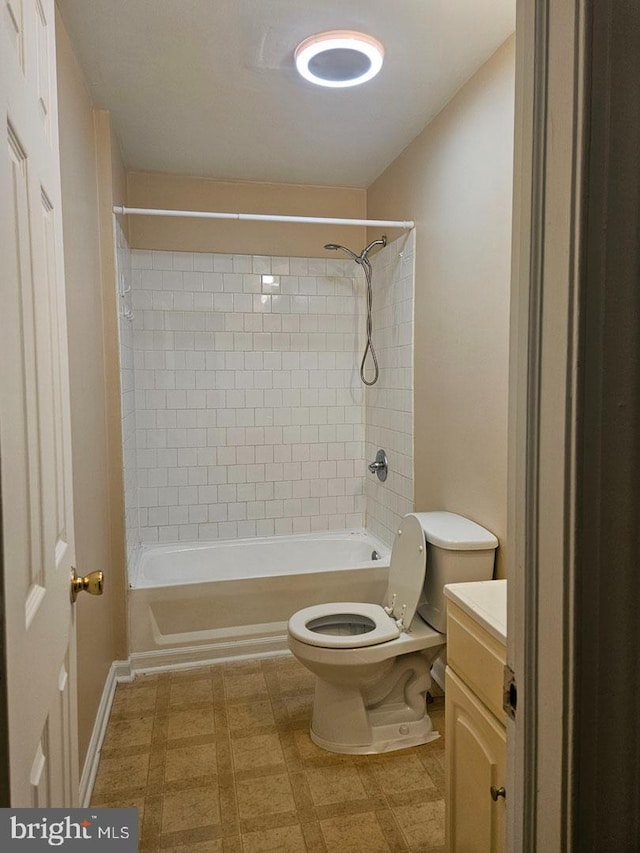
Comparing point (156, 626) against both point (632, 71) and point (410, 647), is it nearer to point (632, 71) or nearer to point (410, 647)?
point (410, 647)

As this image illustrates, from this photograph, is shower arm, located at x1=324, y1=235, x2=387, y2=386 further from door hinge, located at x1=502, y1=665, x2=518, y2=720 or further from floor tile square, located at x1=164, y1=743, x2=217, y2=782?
door hinge, located at x1=502, y1=665, x2=518, y2=720

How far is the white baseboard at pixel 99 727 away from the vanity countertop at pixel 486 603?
1.22 meters

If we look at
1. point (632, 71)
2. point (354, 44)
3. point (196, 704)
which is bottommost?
point (196, 704)

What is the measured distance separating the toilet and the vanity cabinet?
2.02 ft

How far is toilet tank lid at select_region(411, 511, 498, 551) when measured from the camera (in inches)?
83.4

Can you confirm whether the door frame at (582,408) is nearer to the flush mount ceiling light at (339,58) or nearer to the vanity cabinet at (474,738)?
the vanity cabinet at (474,738)

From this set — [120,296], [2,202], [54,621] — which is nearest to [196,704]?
[54,621]

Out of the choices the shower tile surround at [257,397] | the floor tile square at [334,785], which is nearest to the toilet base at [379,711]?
the floor tile square at [334,785]

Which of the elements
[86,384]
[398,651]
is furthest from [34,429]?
[398,651]

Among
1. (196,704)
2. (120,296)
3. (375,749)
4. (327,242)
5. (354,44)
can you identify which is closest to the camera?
(354,44)

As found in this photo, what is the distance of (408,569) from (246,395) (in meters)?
1.72

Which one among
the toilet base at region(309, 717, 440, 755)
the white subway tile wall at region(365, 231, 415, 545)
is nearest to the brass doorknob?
the toilet base at region(309, 717, 440, 755)

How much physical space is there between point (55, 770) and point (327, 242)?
10.6 ft

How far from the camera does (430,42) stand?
79.8 inches
